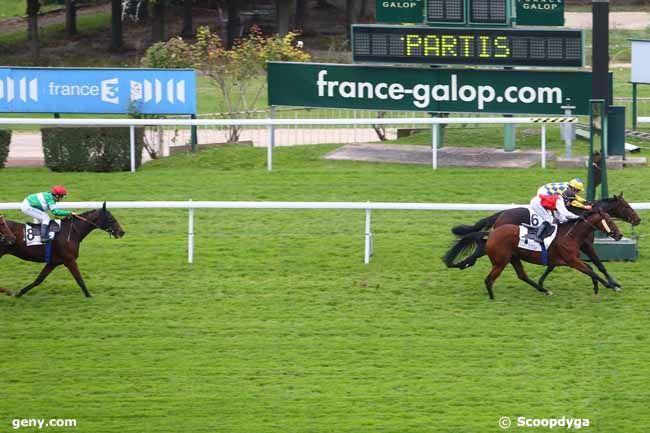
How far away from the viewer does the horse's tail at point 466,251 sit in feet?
37.0

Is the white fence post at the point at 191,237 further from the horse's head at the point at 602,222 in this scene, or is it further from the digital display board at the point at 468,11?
the digital display board at the point at 468,11

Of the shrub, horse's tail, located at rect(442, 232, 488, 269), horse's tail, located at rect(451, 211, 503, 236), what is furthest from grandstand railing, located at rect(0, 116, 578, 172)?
horse's tail, located at rect(442, 232, 488, 269)

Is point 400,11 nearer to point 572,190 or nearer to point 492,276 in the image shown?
point 572,190

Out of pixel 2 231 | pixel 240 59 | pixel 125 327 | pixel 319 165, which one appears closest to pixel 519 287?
pixel 125 327

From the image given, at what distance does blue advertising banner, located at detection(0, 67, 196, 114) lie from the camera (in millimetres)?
17406

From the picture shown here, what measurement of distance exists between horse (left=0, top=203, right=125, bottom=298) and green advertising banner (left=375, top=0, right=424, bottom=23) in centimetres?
641

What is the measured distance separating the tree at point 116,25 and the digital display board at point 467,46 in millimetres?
19444

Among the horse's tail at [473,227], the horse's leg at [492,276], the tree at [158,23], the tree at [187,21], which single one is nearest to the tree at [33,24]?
the tree at [158,23]

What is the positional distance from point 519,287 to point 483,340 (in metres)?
1.61

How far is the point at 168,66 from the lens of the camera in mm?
19234

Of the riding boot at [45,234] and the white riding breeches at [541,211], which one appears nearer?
the riding boot at [45,234]

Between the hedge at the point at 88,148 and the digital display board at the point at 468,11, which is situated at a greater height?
the digital display board at the point at 468,11

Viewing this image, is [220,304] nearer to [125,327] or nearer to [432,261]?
[125,327]

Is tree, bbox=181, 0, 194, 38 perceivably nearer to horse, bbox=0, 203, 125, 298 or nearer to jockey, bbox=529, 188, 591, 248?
horse, bbox=0, 203, 125, 298
